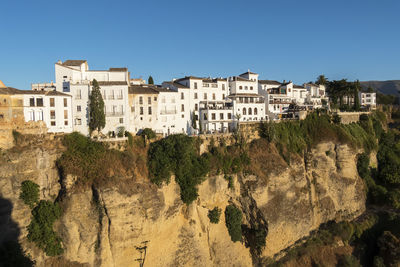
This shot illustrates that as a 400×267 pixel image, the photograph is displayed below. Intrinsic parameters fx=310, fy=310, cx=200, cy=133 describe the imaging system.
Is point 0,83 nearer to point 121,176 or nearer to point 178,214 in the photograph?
point 121,176

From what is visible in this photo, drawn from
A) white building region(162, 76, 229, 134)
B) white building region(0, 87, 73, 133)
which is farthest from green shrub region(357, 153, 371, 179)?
white building region(0, 87, 73, 133)

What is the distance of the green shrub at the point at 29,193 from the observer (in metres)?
24.5

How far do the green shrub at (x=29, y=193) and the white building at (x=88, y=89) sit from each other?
25.9 ft

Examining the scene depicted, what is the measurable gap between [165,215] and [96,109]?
40.7ft

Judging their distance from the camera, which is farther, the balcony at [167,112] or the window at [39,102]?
the balcony at [167,112]

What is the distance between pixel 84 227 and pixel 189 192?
921cm

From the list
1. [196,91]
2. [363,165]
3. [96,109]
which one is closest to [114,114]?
[96,109]

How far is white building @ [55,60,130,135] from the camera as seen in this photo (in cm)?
3131

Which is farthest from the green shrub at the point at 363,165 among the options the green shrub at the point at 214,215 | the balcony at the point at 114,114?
the balcony at the point at 114,114

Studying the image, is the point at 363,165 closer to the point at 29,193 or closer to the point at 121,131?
the point at 121,131

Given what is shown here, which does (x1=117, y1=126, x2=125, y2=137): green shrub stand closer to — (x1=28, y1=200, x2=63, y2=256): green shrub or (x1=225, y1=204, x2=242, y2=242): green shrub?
(x1=28, y1=200, x2=63, y2=256): green shrub

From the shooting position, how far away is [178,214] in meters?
27.9

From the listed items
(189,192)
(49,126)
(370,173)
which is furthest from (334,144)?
(49,126)

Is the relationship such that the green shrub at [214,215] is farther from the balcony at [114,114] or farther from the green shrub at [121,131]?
the balcony at [114,114]
